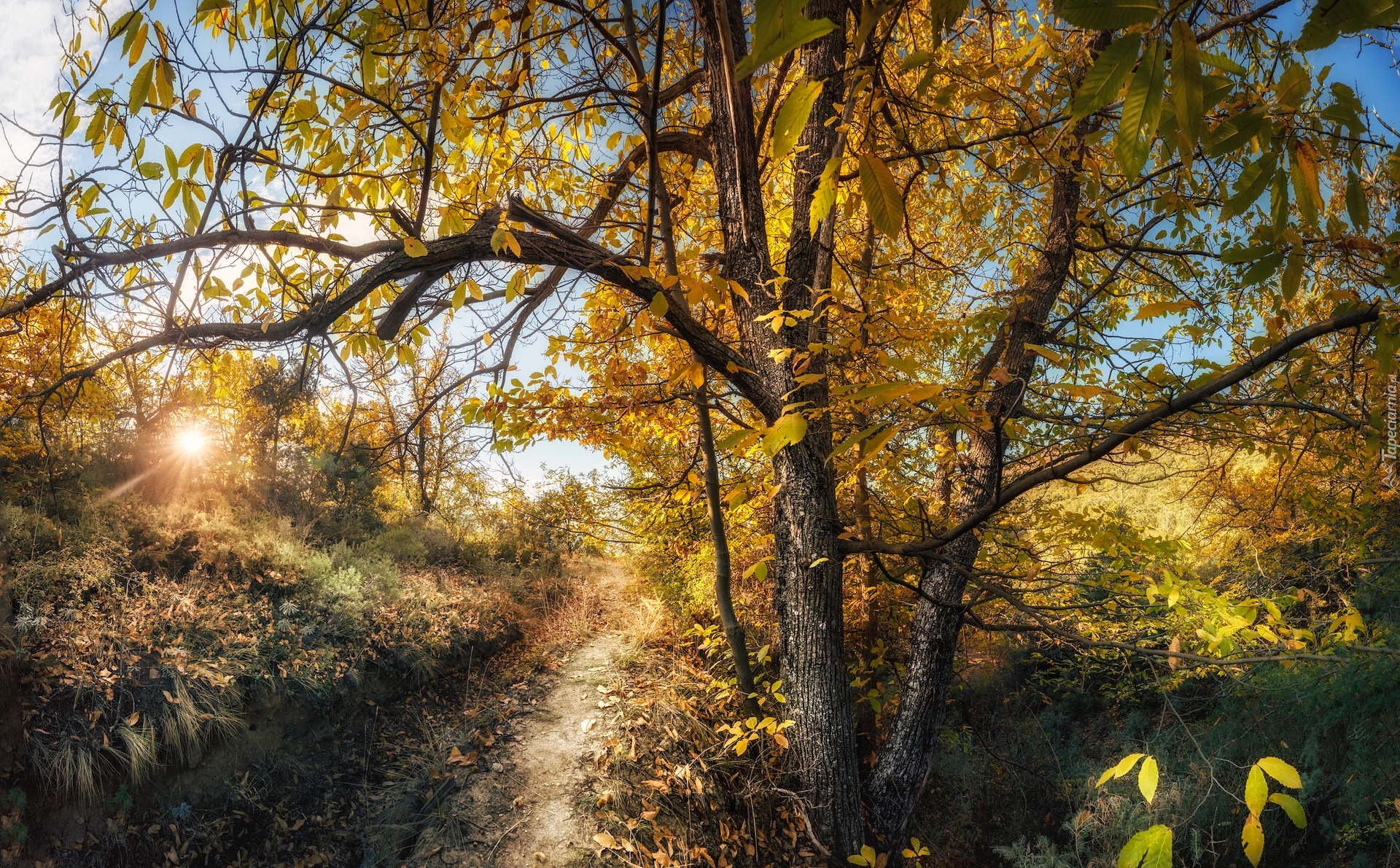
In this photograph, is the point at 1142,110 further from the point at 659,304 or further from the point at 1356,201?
the point at 659,304

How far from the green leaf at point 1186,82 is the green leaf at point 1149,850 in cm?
105

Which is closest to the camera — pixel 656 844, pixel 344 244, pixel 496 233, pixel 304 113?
pixel 304 113

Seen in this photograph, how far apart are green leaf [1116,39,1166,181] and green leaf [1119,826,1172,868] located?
102cm

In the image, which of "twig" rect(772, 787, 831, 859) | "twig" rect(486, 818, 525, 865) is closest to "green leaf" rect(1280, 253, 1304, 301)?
"twig" rect(772, 787, 831, 859)

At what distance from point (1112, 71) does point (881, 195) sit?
13.6 inches

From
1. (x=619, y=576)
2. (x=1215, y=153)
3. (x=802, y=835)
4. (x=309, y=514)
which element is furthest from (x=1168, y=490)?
(x=309, y=514)

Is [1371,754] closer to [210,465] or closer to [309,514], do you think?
[309,514]

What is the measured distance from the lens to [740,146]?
2.67m

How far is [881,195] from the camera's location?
1.02 m

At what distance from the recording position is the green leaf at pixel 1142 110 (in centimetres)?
75

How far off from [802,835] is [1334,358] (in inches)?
235

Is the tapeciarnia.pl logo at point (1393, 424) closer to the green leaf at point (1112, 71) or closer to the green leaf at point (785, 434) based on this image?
the green leaf at point (1112, 71)

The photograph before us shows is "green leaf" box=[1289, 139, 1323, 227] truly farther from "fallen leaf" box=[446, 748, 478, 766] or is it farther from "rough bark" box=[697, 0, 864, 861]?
"fallen leaf" box=[446, 748, 478, 766]

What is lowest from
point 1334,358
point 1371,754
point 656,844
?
point 1371,754
